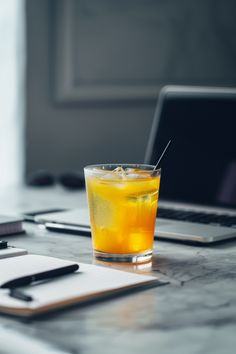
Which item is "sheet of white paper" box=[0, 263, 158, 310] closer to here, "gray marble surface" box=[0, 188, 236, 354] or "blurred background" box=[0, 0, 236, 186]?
"gray marble surface" box=[0, 188, 236, 354]

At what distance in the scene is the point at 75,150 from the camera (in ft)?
9.46

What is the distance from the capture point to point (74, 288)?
854 millimetres

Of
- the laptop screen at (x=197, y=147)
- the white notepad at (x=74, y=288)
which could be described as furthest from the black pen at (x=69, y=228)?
the laptop screen at (x=197, y=147)

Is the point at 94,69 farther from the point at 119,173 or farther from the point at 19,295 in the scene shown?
the point at 19,295

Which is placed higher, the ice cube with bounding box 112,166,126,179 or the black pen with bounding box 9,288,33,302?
the ice cube with bounding box 112,166,126,179

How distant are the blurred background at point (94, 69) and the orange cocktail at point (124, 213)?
5.36 ft

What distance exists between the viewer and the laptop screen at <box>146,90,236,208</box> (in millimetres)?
1662

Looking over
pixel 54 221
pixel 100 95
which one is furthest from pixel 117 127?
pixel 54 221

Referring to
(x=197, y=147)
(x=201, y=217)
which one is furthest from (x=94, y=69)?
(x=201, y=217)

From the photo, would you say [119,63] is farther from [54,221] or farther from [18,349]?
[18,349]

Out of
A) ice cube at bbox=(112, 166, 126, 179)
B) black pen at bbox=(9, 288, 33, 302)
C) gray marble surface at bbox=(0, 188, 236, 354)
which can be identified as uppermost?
ice cube at bbox=(112, 166, 126, 179)

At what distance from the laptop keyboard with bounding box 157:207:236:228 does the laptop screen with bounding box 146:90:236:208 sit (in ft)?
0.94

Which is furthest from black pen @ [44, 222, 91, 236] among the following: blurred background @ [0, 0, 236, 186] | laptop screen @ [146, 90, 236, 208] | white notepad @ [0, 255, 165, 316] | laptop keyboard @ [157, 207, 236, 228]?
blurred background @ [0, 0, 236, 186]

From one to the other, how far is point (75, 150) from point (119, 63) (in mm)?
394
